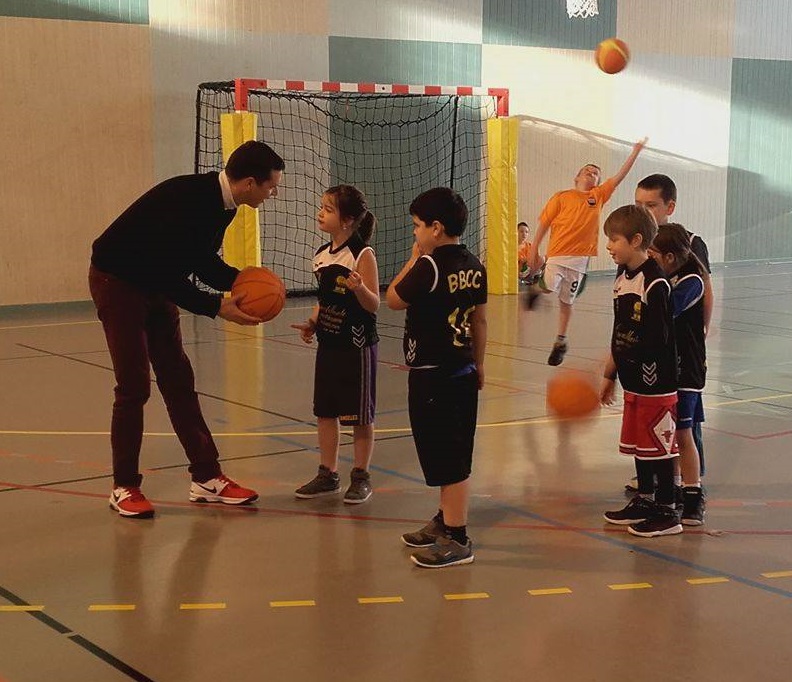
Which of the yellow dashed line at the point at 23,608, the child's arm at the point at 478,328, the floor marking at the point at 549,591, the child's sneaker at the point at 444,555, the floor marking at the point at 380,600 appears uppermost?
the child's arm at the point at 478,328

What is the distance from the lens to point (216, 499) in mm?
5270

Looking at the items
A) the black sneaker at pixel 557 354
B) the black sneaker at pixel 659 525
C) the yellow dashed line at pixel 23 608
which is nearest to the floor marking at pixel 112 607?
the yellow dashed line at pixel 23 608

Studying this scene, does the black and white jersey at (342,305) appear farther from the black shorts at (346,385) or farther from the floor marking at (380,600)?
the floor marking at (380,600)

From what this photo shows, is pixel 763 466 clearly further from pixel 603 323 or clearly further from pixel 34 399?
pixel 603 323

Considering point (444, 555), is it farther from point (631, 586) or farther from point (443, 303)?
point (443, 303)

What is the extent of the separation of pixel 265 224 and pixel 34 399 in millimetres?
6945

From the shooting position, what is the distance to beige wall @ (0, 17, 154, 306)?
12664mm

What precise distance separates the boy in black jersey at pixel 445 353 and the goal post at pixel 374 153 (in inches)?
347

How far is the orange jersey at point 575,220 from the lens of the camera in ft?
32.4

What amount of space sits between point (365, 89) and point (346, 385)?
896 centimetres

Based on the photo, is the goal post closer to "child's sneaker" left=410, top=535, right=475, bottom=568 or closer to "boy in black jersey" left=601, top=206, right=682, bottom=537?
"boy in black jersey" left=601, top=206, right=682, bottom=537

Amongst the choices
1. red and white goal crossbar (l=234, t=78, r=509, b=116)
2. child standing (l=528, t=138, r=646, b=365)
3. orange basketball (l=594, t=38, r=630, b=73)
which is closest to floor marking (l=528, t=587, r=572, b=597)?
orange basketball (l=594, t=38, r=630, b=73)

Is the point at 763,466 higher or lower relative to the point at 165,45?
lower

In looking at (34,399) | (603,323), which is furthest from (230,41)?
(34,399)
